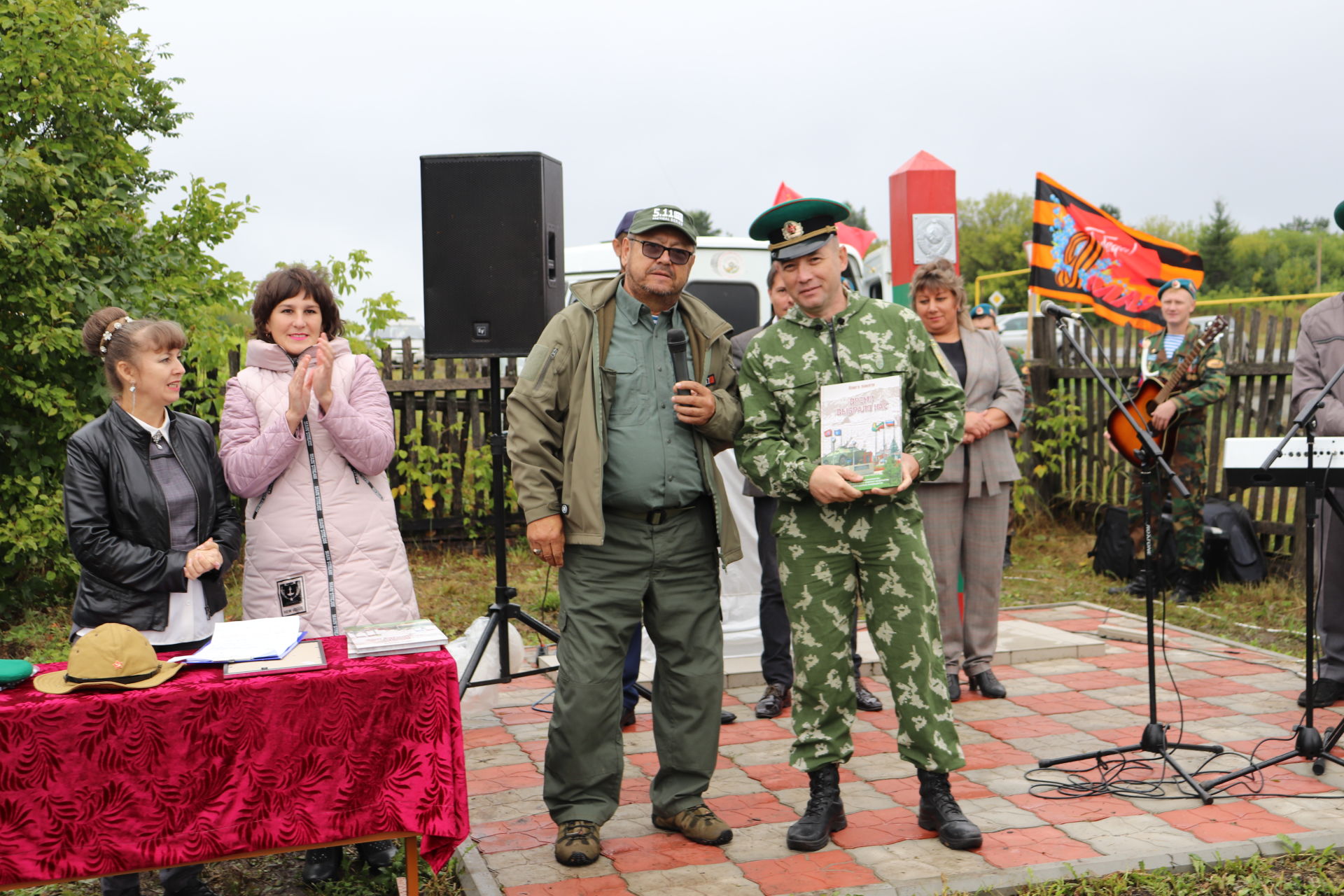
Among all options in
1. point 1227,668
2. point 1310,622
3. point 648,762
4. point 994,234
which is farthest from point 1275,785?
point 994,234

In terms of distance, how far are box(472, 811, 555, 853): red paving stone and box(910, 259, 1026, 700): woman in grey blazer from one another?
2216 mm

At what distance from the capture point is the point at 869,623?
3.82 metres

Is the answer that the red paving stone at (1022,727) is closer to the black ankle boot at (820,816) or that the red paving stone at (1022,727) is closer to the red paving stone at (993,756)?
the red paving stone at (993,756)

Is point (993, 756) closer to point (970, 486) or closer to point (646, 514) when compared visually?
point (970, 486)

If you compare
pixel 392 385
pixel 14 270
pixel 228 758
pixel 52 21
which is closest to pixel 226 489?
pixel 228 758

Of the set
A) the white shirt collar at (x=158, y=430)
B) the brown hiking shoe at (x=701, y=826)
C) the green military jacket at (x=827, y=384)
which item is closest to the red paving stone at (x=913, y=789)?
the brown hiking shoe at (x=701, y=826)

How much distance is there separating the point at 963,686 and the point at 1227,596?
10.2 ft

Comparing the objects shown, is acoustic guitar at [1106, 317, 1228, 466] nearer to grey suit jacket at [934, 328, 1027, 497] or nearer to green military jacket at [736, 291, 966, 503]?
grey suit jacket at [934, 328, 1027, 497]

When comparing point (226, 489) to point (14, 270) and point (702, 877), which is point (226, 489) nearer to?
point (702, 877)

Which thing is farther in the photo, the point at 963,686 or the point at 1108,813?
the point at 963,686

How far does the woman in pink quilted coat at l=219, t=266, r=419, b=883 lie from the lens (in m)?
3.64

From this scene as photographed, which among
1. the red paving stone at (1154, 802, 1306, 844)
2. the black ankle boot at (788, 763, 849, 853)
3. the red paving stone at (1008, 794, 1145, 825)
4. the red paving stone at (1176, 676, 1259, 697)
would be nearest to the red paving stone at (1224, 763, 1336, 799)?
the red paving stone at (1154, 802, 1306, 844)

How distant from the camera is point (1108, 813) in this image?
12.8 feet

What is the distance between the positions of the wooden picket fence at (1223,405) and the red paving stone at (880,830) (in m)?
4.17
